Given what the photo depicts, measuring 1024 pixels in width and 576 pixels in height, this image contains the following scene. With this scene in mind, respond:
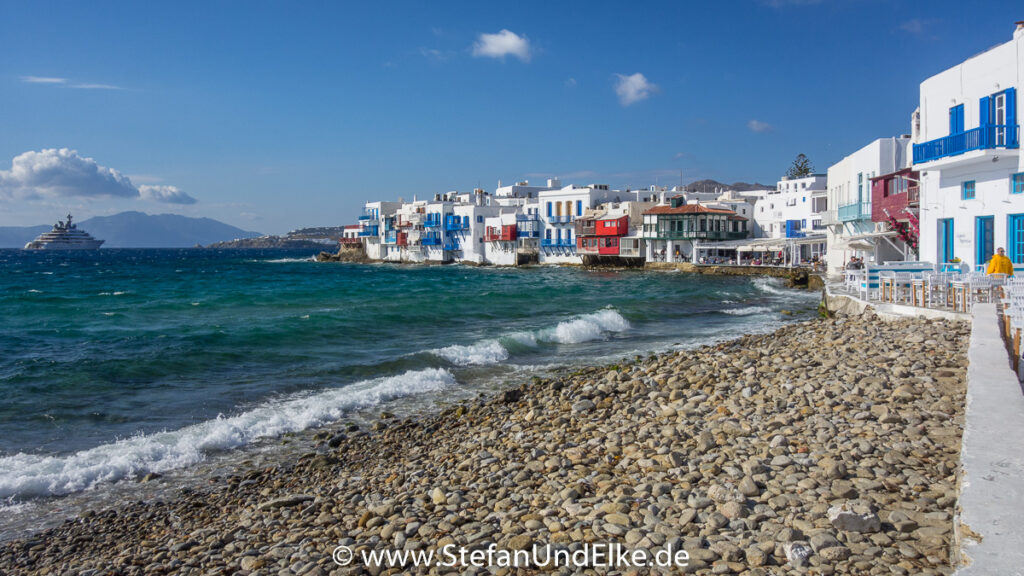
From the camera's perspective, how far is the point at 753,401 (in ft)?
28.7

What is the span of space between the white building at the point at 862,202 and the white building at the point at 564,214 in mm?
35884

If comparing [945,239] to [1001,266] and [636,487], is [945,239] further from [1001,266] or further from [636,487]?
[636,487]

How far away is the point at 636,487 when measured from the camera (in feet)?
20.2

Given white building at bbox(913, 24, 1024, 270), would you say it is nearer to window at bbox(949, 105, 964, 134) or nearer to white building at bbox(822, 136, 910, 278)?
window at bbox(949, 105, 964, 134)

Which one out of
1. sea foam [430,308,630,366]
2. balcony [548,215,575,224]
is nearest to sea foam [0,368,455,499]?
sea foam [430,308,630,366]

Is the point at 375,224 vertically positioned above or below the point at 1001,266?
above

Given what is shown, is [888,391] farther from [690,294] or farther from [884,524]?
[690,294]

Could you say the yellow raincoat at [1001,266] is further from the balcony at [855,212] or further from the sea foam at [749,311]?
the balcony at [855,212]

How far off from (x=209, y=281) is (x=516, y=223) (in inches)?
1322

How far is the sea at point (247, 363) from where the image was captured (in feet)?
32.2

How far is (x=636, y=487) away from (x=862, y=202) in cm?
2890

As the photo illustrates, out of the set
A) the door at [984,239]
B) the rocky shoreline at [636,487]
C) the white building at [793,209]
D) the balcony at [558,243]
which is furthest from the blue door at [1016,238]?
the balcony at [558,243]

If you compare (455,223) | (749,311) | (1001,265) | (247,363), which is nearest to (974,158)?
(1001,265)

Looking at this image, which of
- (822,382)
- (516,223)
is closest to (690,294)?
(822,382)
